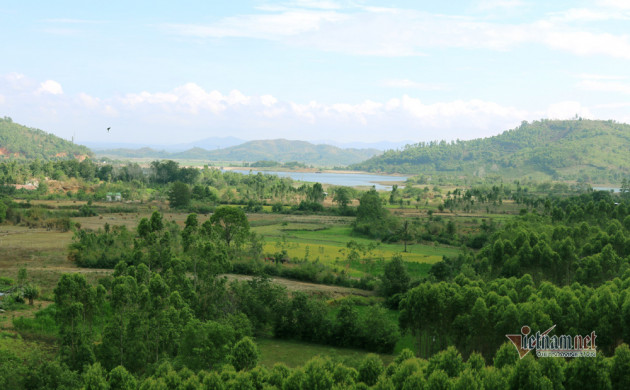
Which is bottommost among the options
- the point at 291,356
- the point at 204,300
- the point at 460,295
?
the point at 291,356

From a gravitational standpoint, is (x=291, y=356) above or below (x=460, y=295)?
below

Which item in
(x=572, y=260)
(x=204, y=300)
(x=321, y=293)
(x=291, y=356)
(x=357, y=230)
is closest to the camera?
(x=291, y=356)

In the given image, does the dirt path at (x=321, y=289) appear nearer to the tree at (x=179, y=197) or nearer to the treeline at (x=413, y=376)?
the treeline at (x=413, y=376)

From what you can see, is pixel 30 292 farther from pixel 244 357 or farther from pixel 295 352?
pixel 244 357

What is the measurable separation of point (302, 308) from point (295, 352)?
3120 mm

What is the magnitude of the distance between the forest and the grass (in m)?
0.19

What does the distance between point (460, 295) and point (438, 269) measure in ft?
50.2

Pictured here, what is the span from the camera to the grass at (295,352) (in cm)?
2553

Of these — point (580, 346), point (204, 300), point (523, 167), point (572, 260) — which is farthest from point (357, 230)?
point (523, 167)

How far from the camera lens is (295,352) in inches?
1065

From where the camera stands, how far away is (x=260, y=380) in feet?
56.6

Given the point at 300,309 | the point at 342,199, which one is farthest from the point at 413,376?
the point at 342,199

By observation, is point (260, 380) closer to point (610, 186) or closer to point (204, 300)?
point (204, 300)

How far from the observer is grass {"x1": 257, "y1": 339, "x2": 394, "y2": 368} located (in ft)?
83.8
